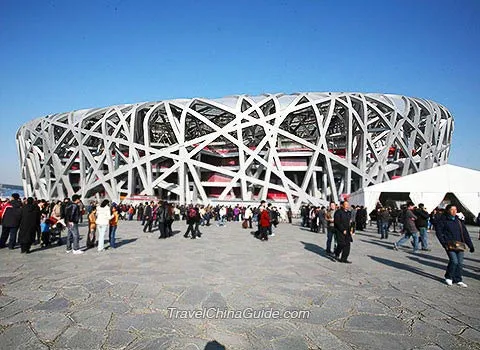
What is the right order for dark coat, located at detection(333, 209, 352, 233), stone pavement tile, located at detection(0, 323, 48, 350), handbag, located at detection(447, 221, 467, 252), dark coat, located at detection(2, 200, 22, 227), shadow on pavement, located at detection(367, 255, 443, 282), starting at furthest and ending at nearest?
dark coat, located at detection(2, 200, 22, 227)
dark coat, located at detection(333, 209, 352, 233)
shadow on pavement, located at detection(367, 255, 443, 282)
handbag, located at detection(447, 221, 467, 252)
stone pavement tile, located at detection(0, 323, 48, 350)

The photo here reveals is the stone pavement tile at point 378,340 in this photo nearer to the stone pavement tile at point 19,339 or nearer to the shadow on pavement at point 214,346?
the shadow on pavement at point 214,346

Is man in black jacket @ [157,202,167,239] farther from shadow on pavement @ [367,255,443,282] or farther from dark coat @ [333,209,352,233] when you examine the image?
shadow on pavement @ [367,255,443,282]

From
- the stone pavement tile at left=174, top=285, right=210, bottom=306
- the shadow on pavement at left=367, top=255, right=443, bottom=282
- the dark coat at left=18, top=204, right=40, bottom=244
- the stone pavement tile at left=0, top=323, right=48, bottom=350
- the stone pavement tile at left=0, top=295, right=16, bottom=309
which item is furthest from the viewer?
the dark coat at left=18, top=204, right=40, bottom=244

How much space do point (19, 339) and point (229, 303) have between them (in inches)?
94.5

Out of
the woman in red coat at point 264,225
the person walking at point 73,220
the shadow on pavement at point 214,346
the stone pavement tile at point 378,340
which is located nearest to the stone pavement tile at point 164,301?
the shadow on pavement at point 214,346

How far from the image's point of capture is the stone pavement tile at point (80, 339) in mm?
2641

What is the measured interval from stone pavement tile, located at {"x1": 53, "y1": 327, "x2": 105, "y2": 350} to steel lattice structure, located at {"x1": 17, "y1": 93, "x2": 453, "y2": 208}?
2840 cm

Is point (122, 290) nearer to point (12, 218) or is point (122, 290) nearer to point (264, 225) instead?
point (12, 218)

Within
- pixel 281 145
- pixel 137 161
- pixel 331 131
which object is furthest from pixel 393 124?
pixel 137 161

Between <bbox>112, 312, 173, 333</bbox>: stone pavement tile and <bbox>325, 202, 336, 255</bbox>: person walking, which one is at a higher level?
<bbox>325, 202, 336, 255</bbox>: person walking

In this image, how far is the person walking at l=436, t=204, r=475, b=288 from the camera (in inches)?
198

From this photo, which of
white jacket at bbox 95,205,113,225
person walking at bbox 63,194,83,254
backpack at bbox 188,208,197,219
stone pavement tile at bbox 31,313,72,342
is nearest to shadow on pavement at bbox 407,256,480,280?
stone pavement tile at bbox 31,313,72,342

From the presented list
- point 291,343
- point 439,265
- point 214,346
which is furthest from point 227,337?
point 439,265

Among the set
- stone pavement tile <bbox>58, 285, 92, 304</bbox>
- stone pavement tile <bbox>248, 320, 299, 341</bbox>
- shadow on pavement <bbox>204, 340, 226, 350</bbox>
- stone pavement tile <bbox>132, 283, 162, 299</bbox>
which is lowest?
stone pavement tile <bbox>58, 285, 92, 304</bbox>
